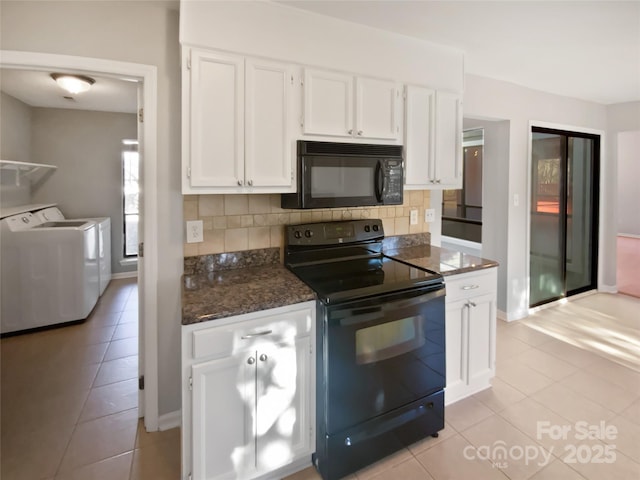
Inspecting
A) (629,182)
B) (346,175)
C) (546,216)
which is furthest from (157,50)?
(629,182)

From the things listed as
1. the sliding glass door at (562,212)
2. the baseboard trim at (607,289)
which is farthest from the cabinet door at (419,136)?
the baseboard trim at (607,289)

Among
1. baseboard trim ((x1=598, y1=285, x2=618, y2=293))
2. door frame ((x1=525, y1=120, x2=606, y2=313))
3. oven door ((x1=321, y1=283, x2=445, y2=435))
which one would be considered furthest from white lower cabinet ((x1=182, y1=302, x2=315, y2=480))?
baseboard trim ((x1=598, y1=285, x2=618, y2=293))

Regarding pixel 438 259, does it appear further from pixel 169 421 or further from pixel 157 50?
pixel 157 50

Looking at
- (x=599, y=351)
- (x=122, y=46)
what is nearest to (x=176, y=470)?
(x=122, y=46)

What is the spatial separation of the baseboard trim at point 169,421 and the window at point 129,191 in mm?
4101

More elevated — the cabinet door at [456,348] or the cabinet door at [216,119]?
the cabinet door at [216,119]

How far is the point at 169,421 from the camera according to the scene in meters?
2.06

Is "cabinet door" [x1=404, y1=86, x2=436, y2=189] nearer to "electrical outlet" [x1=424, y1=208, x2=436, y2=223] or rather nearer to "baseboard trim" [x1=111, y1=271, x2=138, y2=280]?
"electrical outlet" [x1=424, y1=208, x2=436, y2=223]

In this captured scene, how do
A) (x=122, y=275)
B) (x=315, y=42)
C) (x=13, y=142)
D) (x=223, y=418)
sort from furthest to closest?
1. (x=122, y=275)
2. (x=13, y=142)
3. (x=315, y=42)
4. (x=223, y=418)

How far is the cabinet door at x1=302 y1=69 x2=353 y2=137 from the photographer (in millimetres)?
1938

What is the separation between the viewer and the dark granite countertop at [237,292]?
145 centimetres

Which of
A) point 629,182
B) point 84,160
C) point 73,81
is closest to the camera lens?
point 73,81

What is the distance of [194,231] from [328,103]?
1.10m

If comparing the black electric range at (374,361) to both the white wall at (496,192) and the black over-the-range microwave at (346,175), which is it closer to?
the black over-the-range microwave at (346,175)
